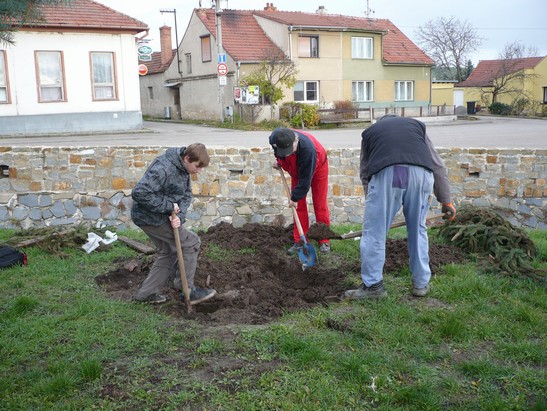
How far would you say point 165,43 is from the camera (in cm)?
4028

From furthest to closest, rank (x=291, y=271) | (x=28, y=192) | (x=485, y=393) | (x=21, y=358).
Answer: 1. (x=28, y=192)
2. (x=291, y=271)
3. (x=21, y=358)
4. (x=485, y=393)

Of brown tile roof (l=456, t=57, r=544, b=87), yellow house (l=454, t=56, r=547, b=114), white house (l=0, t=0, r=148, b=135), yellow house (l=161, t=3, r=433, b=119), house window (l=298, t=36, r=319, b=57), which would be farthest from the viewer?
brown tile roof (l=456, t=57, r=544, b=87)

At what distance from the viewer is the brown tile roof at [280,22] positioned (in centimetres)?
3322

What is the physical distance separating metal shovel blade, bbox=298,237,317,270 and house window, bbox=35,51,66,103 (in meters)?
19.6

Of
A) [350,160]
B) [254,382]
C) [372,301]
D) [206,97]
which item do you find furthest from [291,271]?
[206,97]

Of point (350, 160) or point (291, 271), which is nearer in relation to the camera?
point (291, 271)

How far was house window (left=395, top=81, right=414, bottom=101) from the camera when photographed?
38844mm

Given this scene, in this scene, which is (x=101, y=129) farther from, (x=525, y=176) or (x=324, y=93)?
(x=525, y=176)

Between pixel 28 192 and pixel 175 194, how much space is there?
6.04 meters

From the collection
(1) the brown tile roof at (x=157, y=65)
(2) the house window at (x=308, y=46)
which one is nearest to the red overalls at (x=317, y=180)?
(2) the house window at (x=308, y=46)

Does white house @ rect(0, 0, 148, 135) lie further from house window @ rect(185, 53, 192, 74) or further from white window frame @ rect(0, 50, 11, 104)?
house window @ rect(185, 53, 192, 74)

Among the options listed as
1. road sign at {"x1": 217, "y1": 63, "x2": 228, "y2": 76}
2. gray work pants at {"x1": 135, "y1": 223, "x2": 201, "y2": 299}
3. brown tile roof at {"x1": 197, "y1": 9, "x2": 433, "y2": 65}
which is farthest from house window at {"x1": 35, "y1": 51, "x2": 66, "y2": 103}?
gray work pants at {"x1": 135, "y1": 223, "x2": 201, "y2": 299}

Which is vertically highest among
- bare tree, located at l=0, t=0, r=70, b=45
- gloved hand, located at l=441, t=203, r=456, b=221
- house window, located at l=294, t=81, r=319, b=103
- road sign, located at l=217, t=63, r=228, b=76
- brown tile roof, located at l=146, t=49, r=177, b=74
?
brown tile roof, located at l=146, t=49, r=177, b=74

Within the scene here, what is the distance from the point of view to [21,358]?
436 cm
